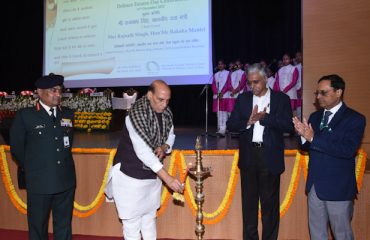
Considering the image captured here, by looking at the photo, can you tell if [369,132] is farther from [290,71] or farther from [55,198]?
[290,71]

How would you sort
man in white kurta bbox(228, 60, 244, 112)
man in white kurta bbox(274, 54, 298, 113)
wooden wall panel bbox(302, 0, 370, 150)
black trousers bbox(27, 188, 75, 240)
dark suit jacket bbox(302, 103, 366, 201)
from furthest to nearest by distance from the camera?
man in white kurta bbox(228, 60, 244, 112), man in white kurta bbox(274, 54, 298, 113), wooden wall panel bbox(302, 0, 370, 150), black trousers bbox(27, 188, 75, 240), dark suit jacket bbox(302, 103, 366, 201)

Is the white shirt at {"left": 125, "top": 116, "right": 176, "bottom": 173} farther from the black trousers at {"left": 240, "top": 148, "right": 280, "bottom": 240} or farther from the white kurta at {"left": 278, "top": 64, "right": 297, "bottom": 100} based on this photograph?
the white kurta at {"left": 278, "top": 64, "right": 297, "bottom": 100}

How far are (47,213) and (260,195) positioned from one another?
5.18 ft

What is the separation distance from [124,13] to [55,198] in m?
4.21

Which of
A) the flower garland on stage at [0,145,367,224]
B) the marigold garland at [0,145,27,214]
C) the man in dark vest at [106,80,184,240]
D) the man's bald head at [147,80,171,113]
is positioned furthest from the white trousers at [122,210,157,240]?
the marigold garland at [0,145,27,214]

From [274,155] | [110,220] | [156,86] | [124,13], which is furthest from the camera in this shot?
[124,13]

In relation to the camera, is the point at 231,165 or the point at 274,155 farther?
the point at 231,165

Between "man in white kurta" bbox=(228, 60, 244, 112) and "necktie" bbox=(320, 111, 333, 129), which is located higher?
"man in white kurta" bbox=(228, 60, 244, 112)

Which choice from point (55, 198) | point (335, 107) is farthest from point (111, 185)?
point (335, 107)

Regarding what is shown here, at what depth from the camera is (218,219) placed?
3426 millimetres

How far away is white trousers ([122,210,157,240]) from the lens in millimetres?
2410

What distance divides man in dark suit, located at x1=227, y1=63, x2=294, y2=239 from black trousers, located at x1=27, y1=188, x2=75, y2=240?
1340mm

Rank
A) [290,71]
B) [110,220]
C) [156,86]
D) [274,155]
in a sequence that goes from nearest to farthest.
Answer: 1. [156,86]
2. [274,155]
3. [110,220]
4. [290,71]

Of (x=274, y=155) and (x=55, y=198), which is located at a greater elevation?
(x=274, y=155)
